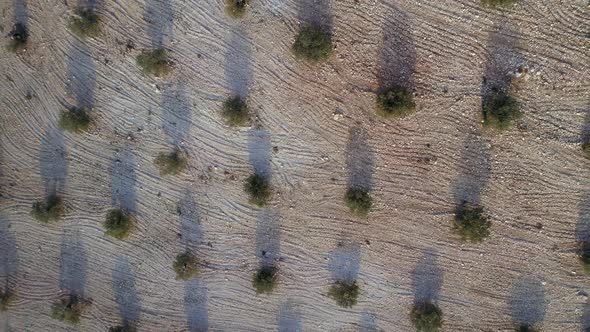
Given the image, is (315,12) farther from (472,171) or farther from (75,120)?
(75,120)

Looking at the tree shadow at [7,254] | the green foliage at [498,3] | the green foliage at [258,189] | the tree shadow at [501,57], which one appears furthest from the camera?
the tree shadow at [7,254]

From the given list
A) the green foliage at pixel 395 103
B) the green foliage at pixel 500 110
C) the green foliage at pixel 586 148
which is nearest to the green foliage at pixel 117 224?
the green foliage at pixel 395 103

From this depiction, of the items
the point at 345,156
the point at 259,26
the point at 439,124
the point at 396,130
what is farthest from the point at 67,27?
the point at 439,124

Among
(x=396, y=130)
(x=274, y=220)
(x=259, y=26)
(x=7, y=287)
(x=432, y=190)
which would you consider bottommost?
(x=7, y=287)

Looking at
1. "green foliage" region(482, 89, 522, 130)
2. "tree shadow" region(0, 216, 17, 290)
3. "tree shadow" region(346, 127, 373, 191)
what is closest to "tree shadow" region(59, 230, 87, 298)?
"tree shadow" region(0, 216, 17, 290)

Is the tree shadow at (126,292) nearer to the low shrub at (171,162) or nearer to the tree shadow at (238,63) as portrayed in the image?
the low shrub at (171,162)

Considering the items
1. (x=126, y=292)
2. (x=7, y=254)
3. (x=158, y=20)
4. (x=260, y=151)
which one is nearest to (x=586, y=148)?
(x=260, y=151)

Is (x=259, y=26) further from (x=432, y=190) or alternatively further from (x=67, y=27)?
(x=432, y=190)
